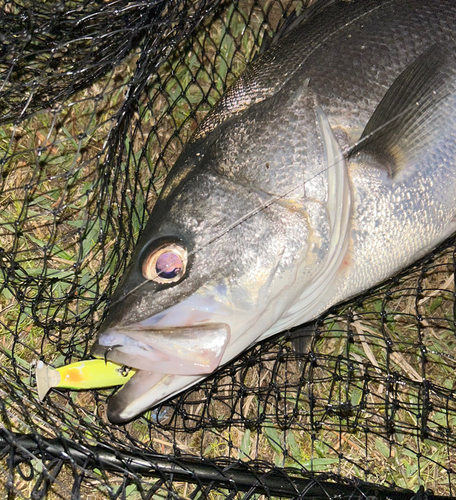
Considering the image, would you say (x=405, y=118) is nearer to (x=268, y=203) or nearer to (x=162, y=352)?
(x=268, y=203)

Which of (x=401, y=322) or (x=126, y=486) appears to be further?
(x=401, y=322)

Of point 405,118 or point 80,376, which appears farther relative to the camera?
point 80,376

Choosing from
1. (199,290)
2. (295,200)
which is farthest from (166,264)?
(295,200)

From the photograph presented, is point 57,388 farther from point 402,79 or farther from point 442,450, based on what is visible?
point 402,79

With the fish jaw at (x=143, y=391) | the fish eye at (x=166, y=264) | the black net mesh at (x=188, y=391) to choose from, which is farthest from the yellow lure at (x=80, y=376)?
the fish eye at (x=166, y=264)

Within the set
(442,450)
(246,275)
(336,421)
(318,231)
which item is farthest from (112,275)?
(442,450)

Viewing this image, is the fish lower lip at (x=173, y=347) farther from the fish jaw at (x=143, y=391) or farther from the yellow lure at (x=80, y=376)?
the yellow lure at (x=80, y=376)

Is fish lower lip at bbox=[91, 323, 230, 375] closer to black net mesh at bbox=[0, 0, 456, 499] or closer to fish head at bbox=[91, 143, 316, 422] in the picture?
fish head at bbox=[91, 143, 316, 422]
